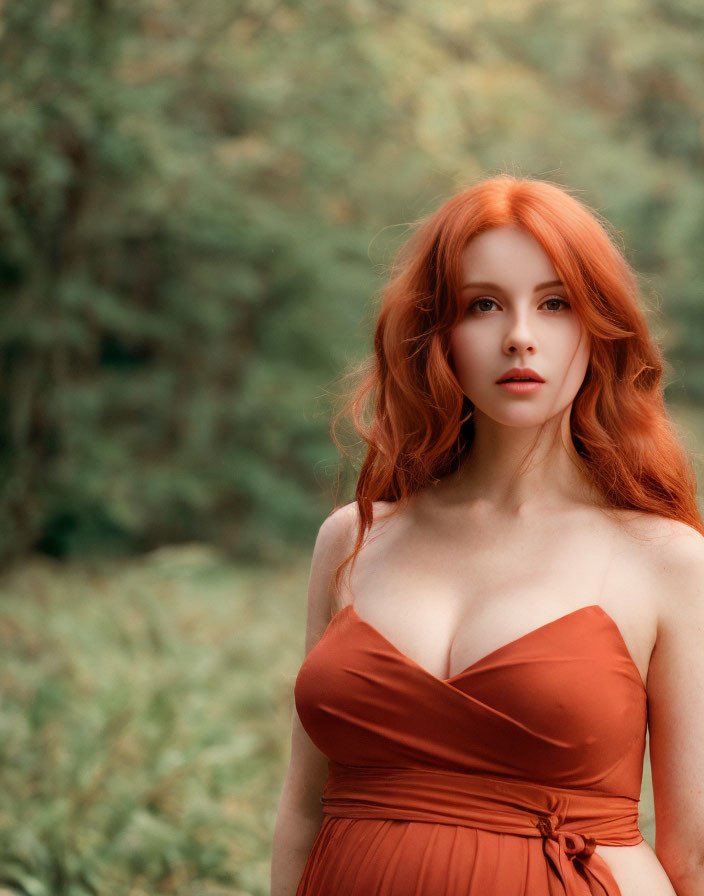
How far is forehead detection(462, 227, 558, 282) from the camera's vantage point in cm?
189

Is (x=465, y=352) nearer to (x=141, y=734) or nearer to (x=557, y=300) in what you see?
(x=557, y=300)

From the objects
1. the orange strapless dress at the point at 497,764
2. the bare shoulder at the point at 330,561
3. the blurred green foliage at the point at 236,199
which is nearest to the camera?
the orange strapless dress at the point at 497,764

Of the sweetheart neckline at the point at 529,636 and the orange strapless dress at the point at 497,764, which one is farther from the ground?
the sweetheart neckline at the point at 529,636

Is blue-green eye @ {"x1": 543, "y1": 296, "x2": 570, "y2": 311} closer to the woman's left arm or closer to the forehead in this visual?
the forehead

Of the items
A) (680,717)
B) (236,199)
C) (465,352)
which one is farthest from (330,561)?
(236,199)

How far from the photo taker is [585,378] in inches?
80.3

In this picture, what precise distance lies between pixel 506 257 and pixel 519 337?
15 cm

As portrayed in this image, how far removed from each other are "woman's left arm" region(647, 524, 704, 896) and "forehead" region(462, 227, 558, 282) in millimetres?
525

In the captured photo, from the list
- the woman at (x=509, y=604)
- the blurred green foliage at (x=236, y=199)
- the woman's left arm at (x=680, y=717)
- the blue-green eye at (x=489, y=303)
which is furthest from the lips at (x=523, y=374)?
the blurred green foliage at (x=236, y=199)

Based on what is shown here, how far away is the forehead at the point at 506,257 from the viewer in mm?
1887

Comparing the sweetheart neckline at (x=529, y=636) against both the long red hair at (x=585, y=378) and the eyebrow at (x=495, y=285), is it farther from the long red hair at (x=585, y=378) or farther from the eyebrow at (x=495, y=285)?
the eyebrow at (x=495, y=285)

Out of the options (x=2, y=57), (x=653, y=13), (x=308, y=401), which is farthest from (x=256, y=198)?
(x=653, y=13)

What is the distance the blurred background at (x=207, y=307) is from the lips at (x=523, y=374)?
2673 millimetres

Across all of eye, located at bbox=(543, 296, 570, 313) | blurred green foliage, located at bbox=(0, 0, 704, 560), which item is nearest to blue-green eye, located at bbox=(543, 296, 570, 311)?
eye, located at bbox=(543, 296, 570, 313)
